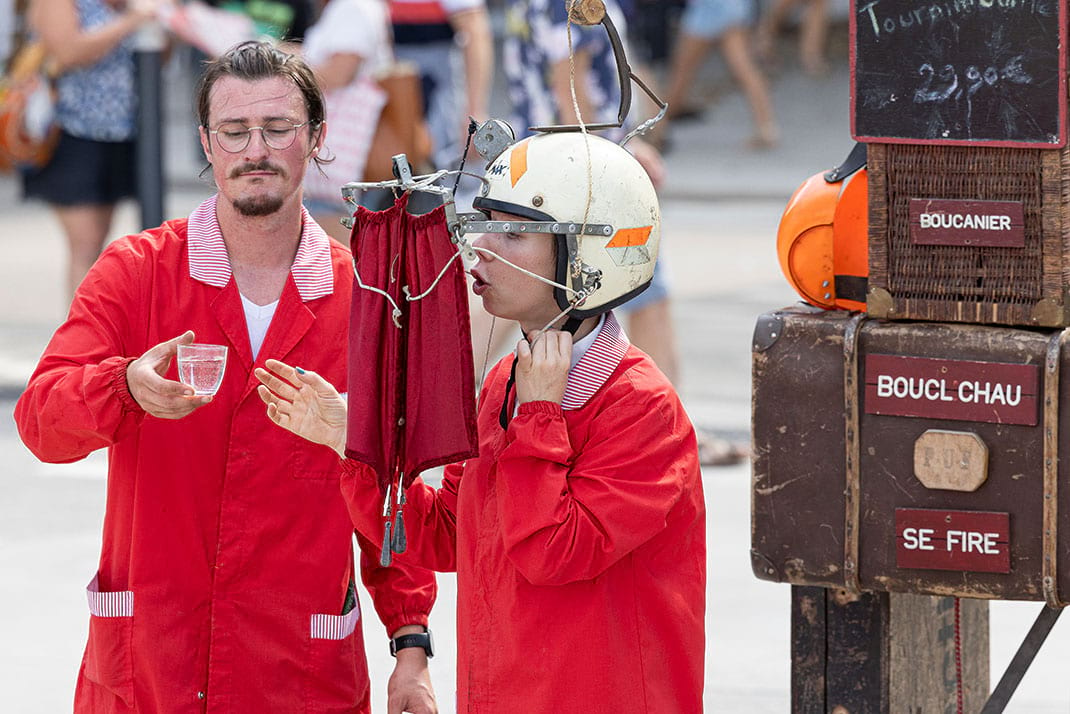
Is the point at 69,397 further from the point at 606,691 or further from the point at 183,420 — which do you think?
the point at 606,691

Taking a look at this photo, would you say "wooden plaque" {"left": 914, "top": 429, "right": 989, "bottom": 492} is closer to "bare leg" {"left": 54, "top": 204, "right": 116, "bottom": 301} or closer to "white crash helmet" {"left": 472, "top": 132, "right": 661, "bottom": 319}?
"white crash helmet" {"left": 472, "top": 132, "right": 661, "bottom": 319}

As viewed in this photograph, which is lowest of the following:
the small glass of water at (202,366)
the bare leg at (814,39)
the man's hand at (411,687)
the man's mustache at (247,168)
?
the man's hand at (411,687)

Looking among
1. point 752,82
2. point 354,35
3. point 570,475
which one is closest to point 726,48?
point 752,82

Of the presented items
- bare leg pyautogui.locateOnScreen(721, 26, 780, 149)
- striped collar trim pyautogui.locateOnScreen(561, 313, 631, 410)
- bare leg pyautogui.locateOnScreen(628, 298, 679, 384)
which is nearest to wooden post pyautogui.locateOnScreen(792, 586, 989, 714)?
striped collar trim pyautogui.locateOnScreen(561, 313, 631, 410)

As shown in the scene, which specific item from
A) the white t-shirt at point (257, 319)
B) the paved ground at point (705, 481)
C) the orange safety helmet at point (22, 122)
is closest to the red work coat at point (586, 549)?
the white t-shirt at point (257, 319)

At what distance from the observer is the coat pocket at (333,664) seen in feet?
11.5

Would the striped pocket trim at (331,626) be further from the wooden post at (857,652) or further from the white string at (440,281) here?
the wooden post at (857,652)

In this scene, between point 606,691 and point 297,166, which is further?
point 297,166

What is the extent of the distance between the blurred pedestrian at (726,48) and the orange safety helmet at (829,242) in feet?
37.5

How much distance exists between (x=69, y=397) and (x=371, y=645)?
257 cm

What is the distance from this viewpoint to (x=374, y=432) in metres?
3.11

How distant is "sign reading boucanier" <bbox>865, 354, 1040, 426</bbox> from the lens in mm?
3111

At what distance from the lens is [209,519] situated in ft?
11.4

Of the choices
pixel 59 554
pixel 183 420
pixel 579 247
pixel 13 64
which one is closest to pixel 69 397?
pixel 183 420
